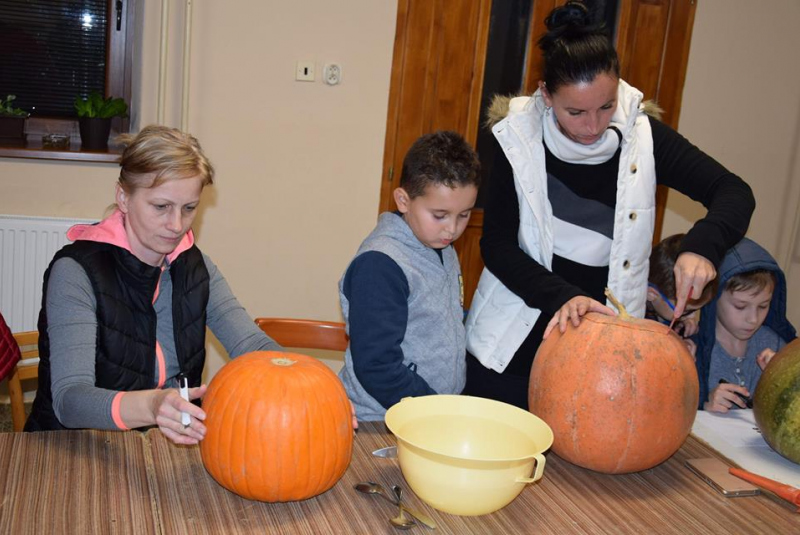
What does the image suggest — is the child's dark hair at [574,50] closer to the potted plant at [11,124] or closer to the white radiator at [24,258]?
the white radiator at [24,258]

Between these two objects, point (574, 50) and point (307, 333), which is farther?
point (307, 333)

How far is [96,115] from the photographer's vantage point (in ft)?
9.76

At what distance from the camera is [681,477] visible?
1.31m

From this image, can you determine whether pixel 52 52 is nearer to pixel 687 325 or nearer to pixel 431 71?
pixel 431 71

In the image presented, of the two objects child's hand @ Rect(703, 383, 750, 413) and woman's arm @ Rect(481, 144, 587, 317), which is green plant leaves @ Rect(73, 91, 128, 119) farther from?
child's hand @ Rect(703, 383, 750, 413)

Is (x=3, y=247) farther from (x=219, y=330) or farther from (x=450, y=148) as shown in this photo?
(x=450, y=148)

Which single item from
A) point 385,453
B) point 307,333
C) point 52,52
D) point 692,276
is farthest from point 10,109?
point 692,276

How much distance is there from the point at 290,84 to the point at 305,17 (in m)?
0.28

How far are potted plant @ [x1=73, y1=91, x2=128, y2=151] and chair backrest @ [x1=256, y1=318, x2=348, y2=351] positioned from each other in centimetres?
150

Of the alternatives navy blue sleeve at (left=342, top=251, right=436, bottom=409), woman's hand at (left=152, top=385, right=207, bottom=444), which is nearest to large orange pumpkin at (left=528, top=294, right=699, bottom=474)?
navy blue sleeve at (left=342, top=251, right=436, bottom=409)

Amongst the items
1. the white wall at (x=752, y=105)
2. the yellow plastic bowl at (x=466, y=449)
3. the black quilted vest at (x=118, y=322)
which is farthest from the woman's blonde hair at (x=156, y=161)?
the white wall at (x=752, y=105)

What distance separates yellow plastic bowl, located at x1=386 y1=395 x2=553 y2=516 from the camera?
3.46ft

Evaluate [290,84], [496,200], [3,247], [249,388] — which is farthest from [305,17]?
[249,388]

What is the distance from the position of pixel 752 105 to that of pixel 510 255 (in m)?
2.74
